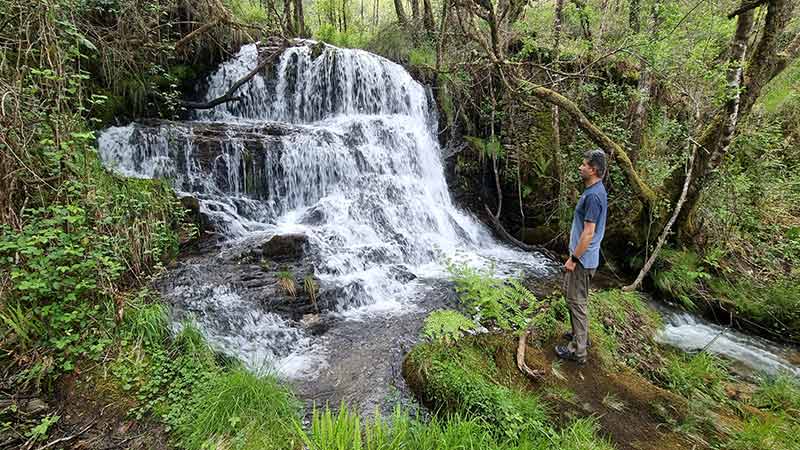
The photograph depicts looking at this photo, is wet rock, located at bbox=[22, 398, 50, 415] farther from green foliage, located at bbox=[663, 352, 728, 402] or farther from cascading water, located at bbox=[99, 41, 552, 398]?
green foliage, located at bbox=[663, 352, 728, 402]

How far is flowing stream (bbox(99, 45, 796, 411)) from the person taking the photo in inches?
182

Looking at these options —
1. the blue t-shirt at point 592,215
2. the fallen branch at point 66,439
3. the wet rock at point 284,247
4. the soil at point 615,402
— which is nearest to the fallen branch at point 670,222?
the soil at point 615,402

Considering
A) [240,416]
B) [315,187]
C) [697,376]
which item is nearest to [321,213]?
[315,187]

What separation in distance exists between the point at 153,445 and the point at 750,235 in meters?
9.63

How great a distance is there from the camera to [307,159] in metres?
8.00

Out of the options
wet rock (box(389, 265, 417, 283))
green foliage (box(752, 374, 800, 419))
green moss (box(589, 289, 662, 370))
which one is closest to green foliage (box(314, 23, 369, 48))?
wet rock (box(389, 265, 417, 283))

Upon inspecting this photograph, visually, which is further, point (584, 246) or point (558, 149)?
point (558, 149)

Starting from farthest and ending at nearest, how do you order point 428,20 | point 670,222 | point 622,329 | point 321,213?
point 428,20 < point 321,213 < point 670,222 < point 622,329

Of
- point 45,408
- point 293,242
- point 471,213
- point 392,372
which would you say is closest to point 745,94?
point 471,213

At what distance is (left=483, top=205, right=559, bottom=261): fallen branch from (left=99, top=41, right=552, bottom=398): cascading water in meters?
0.31

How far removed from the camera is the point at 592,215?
349 centimetres

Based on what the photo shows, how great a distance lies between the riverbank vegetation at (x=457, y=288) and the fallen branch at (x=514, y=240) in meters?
0.31

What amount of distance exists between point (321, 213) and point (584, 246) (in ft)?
17.3

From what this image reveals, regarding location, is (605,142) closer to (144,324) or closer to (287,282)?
(287,282)
